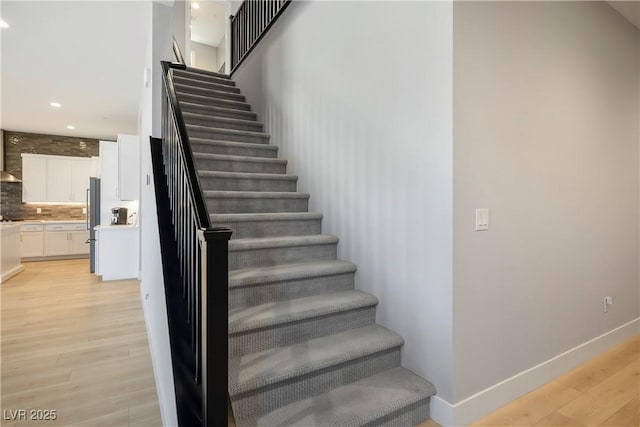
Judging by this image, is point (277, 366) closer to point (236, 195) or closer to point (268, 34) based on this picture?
point (236, 195)

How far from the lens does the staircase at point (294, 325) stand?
1.69m

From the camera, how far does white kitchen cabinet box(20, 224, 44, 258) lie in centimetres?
727

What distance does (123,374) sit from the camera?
8.20 feet

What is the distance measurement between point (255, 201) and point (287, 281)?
0.91 m

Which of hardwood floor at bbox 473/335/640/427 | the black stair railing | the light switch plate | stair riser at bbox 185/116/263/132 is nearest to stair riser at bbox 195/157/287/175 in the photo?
stair riser at bbox 185/116/263/132

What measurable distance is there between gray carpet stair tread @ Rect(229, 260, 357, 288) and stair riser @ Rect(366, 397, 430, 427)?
0.93m

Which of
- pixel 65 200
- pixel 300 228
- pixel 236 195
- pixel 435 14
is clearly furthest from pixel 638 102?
pixel 65 200

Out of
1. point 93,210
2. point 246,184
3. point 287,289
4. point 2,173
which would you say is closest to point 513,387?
point 287,289

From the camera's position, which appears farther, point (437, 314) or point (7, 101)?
point (7, 101)

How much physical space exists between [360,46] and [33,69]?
5246mm

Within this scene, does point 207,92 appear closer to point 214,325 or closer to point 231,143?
point 231,143

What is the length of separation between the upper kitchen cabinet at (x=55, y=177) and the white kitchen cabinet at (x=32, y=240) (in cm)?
88

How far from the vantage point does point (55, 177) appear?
8.05 m

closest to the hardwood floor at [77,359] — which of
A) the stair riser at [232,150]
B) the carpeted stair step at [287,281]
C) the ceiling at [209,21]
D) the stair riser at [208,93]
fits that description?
the carpeted stair step at [287,281]
